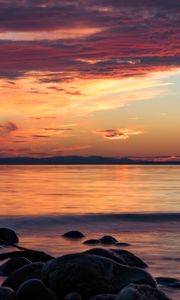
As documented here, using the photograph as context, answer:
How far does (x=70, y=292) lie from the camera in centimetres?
1092

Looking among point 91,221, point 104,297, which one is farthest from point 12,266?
point 91,221

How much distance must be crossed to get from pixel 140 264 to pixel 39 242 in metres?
6.84

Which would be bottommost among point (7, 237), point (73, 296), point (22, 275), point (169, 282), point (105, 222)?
point (169, 282)

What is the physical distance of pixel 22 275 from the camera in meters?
11.5

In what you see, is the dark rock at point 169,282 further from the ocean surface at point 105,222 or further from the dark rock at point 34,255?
the dark rock at point 34,255

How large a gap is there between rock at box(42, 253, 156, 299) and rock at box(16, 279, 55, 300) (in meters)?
0.81

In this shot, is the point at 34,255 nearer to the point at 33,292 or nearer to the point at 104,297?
the point at 33,292

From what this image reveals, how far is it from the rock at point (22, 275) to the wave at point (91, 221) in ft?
41.8

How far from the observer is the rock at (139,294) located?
927 centimetres

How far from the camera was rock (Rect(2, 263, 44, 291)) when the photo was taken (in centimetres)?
1135

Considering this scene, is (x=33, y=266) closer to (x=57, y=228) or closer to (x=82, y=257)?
(x=82, y=257)

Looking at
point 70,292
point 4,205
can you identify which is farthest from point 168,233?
point 4,205

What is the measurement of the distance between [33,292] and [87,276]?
1382 mm

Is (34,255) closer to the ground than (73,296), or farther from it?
farther from it
